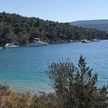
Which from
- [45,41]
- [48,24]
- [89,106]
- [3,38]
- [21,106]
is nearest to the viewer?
[89,106]

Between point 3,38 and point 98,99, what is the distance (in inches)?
5675

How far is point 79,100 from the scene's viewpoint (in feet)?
25.3

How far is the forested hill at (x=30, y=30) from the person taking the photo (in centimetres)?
15075

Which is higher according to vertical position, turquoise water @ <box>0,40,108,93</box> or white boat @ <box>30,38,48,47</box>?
turquoise water @ <box>0,40,108,93</box>

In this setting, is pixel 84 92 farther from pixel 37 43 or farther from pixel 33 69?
pixel 37 43

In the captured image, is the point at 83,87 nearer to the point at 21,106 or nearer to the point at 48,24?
the point at 21,106

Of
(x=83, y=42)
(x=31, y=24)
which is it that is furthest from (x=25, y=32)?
(x=83, y=42)

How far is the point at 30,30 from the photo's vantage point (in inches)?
6329

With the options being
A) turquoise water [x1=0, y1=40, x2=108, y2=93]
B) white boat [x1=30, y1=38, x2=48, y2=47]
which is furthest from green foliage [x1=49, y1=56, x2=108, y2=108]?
white boat [x1=30, y1=38, x2=48, y2=47]

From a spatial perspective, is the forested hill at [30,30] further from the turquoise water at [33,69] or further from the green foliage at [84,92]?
the green foliage at [84,92]

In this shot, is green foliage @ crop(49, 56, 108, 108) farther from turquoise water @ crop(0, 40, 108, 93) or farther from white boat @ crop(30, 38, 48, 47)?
white boat @ crop(30, 38, 48, 47)

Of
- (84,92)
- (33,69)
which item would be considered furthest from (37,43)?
(84,92)

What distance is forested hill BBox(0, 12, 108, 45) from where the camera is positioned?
150750mm

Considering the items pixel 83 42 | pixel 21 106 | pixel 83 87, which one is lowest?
pixel 83 42
